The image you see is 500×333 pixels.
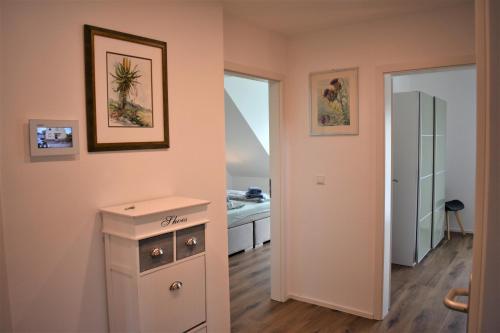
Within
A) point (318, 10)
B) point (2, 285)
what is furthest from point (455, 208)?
point (2, 285)

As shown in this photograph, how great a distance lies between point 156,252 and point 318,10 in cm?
205

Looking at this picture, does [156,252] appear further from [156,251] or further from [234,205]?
[234,205]

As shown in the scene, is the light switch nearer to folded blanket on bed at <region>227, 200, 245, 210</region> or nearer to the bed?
the bed

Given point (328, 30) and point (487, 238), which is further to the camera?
point (328, 30)

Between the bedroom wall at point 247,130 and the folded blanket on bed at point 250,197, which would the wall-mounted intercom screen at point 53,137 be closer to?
the bedroom wall at point 247,130

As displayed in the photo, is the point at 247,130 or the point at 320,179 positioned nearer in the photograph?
the point at 320,179

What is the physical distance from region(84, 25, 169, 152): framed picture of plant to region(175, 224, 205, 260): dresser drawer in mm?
545

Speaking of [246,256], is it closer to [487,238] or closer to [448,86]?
[448,86]

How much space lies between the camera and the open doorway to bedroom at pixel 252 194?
3604 mm

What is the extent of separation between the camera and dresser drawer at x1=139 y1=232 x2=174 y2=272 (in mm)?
1877

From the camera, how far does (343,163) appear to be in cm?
335

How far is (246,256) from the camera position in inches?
195

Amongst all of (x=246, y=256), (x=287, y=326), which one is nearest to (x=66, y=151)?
(x=287, y=326)

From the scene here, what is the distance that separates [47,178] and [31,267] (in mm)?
404
